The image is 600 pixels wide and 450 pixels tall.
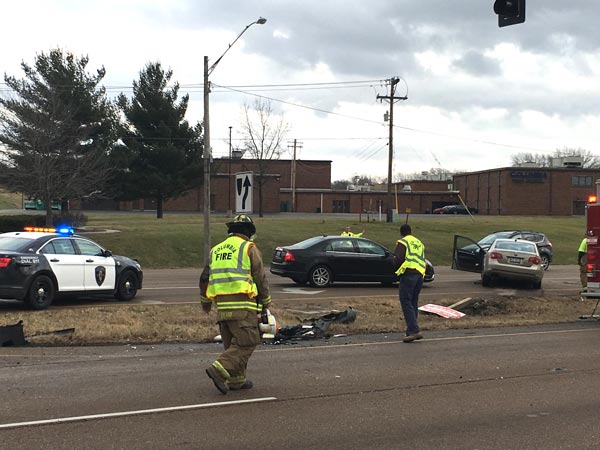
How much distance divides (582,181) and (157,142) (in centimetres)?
5707

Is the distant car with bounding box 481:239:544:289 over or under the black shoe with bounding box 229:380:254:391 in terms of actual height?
over

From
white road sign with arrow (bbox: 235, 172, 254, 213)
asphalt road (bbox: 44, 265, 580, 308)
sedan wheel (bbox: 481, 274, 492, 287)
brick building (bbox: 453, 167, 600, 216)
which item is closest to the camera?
white road sign with arrow (bbox: 235, 172, 254, 213)

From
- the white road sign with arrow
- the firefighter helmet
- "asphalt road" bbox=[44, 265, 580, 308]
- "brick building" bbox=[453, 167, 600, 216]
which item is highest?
"brick building" bbox=[453, 167, 600, 216]

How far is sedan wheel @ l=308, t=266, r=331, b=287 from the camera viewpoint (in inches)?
695

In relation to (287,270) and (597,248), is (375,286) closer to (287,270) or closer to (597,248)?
(287,270)

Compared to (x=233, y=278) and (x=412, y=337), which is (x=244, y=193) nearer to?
(x=412, y=337)

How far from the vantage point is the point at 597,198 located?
12.9 metres

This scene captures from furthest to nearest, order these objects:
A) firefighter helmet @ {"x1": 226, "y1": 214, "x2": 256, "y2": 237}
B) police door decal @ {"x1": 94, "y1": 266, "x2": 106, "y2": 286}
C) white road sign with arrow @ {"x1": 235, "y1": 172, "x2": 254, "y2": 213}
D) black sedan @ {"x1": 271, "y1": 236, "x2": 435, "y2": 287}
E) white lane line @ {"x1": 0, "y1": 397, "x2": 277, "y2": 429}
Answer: black sedan @ {"x1": 271, "y1": 236, "x2": 435, "y2": 287} < police door decal @ {"x1": 94, "y1": 266, "x2": 106, "y2": 286} < white road sign with arrow @ {"x1": 235, "y1": 172, "x2": 254, "y2": 213} < firefighter helmet @ {"x1": 226, "y1": 214, "x2": 256, "y2": 237} < white lane line @ {"x1": 0, "y1": 397, "x2": 277, "y2": 429}

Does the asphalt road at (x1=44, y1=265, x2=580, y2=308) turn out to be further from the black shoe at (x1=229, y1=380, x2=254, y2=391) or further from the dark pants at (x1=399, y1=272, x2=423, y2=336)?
the black shoe at (x1=229, y1=380, x2=254, y2=391)

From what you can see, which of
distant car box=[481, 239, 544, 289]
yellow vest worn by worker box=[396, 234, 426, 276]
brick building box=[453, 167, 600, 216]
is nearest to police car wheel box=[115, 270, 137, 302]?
yellow vest worn by worker box=[396, 234, 426, 276]

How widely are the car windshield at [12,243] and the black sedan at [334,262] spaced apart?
7.13m

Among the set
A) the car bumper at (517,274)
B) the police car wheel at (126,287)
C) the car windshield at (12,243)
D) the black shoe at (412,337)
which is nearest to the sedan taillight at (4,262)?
the car windshield at (12,243)

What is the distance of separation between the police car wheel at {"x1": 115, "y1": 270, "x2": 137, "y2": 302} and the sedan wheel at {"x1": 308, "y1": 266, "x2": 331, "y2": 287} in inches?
196

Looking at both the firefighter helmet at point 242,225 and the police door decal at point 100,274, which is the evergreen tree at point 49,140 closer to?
the police door decal at point 100,274
